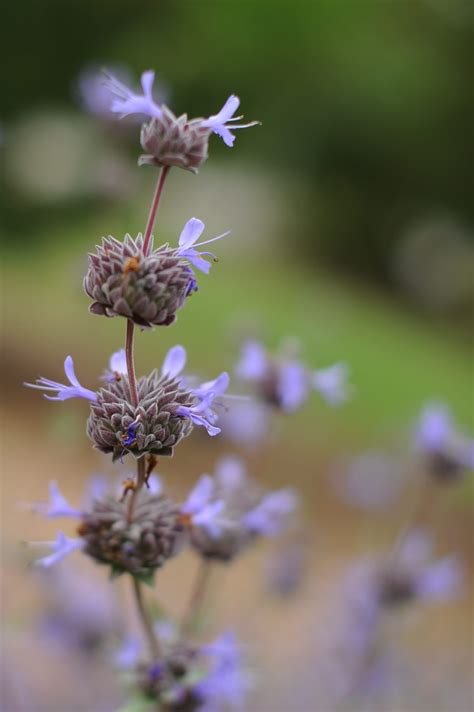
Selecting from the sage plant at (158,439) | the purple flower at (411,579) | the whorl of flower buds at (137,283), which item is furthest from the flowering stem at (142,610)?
the purple flower at (411,579)

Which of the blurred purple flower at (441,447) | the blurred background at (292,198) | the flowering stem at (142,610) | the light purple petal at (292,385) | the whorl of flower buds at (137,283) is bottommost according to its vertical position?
the flowering stem at (142,610)

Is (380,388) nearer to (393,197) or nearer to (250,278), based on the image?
(250,278)

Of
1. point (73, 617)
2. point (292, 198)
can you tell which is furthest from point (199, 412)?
point (292, 198)

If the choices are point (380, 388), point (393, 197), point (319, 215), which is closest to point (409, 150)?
point (393, 197)

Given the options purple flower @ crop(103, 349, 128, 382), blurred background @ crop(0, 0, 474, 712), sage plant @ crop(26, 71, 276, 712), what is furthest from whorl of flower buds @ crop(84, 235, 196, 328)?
blurred background @ crop(0, 0, 474, 712)

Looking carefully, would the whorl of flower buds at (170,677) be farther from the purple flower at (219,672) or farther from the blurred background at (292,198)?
the blurred background at (292,198)

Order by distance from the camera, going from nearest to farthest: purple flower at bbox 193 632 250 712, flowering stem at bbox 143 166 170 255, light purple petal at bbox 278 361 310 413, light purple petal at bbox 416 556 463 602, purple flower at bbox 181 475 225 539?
flowering stem at bbox 143 166 170 255 → purple flower at bbox 181 475 225 539 → purple flower at bbox 193 632 250 712 → light purple petal at bbox 278 361 310 413 → light purple petal at bbox 416 556 463 602

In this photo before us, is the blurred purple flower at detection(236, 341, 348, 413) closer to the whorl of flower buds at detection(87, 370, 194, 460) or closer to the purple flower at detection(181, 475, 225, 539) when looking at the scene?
the purple flower at detection(181, 475, 225, 539)

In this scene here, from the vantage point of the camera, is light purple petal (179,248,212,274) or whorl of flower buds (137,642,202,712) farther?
whorl of flower buds (137,642,202,712)
